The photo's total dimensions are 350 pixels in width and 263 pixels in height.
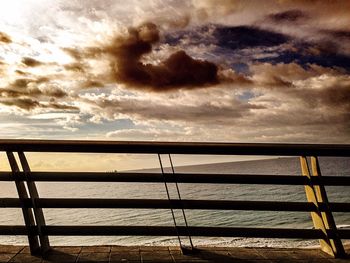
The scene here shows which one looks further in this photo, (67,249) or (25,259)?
(67,249)

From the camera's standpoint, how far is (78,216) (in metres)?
42.6

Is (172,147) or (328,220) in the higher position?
(172,147)

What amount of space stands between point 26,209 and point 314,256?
114 inches

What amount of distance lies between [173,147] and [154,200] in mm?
581

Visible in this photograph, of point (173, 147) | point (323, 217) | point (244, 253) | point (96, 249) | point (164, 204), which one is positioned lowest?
point (244, 253)

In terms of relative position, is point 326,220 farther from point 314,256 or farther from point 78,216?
point 78,216

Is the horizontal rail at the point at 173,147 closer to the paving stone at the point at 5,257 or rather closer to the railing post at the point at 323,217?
the railing post at the point at 323,217

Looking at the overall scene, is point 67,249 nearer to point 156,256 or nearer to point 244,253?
point 156,256

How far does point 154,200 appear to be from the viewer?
11.3 feet

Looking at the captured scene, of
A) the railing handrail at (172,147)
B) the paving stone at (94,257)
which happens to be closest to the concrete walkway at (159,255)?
the paving stone at (94,257)

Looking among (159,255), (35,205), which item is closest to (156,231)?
(159,255)

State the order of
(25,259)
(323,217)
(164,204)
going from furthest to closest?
(323,217) < (164,204) < (25,259)

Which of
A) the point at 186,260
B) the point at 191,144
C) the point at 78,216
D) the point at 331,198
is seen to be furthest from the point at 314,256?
the point at 331,198

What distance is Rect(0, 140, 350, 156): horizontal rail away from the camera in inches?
127
